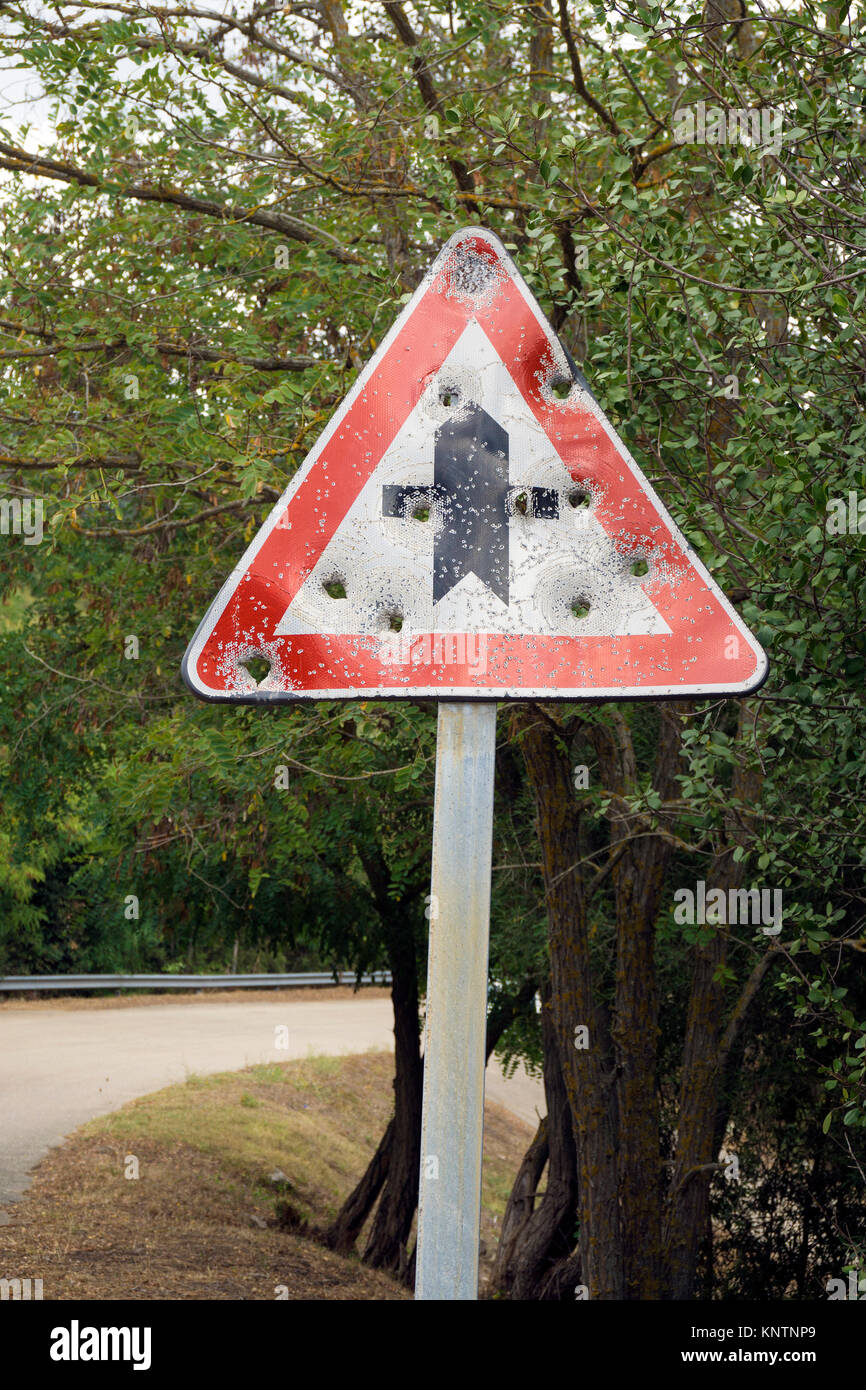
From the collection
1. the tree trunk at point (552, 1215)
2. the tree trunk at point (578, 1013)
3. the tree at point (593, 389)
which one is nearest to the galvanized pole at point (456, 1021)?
the tree at point (593, 389)

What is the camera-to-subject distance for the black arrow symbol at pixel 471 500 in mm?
1808

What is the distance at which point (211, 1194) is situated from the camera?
44.5 feet

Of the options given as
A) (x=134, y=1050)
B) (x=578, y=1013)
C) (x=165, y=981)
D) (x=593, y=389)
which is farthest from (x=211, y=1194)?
(x=165, y=981)

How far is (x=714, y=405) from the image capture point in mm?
5207

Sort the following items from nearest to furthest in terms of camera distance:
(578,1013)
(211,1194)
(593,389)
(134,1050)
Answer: (593,389)
(578,1013)
(211,1194)
(134,1050)

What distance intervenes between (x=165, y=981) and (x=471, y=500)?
35.0 metres

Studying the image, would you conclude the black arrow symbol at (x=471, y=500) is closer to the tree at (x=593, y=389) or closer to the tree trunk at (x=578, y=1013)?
the tree at (x=593, y=389)

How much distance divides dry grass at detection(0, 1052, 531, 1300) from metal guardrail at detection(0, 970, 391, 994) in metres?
Answer: 7.43

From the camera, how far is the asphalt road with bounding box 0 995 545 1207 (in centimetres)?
1528

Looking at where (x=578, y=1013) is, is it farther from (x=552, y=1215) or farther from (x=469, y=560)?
(x=469, y=560)

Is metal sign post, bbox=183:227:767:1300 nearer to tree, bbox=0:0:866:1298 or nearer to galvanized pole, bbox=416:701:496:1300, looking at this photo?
galvanized pole, bbox=416:701:496:1300

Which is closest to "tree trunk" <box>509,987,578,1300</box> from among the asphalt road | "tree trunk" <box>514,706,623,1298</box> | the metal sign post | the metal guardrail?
the asphalt road

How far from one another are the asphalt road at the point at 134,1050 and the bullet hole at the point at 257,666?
34.7 feet

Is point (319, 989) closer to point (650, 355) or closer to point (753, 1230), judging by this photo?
point (753, 1230)
